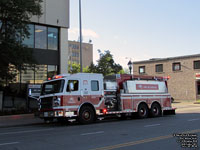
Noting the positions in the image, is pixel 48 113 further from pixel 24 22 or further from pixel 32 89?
pixel 24 22

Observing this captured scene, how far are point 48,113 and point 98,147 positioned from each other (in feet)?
23.5

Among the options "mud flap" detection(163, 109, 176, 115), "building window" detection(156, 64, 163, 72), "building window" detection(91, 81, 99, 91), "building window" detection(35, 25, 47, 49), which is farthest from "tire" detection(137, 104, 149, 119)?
"building window" detection(156, 64, 163, 72)

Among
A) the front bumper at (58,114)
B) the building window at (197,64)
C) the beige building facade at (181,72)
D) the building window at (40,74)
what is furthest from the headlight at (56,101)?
the building window at (197,64)

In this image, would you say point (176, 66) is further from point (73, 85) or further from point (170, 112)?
point (73, 85)

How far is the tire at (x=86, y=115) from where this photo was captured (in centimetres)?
1424

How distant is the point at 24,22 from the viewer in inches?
741

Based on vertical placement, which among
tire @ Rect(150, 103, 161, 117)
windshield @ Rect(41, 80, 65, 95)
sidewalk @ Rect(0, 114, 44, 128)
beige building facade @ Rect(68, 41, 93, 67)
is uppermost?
beige building facade @ Rect(68, 41, 93, 67)

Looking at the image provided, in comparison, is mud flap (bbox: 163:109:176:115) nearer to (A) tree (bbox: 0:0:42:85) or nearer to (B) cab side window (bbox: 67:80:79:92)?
(B) cab side window (bbox: 67:80:79:92)

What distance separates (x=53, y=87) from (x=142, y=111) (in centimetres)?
668

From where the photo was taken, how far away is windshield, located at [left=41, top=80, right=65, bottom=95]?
14.0 m

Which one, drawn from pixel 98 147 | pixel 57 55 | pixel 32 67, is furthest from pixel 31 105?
pixel 98 147

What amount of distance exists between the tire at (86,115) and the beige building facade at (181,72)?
30217mm

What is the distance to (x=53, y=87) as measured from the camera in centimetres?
1444

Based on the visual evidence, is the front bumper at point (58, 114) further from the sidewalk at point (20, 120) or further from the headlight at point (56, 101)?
the sidewalk at point (20, 120)
